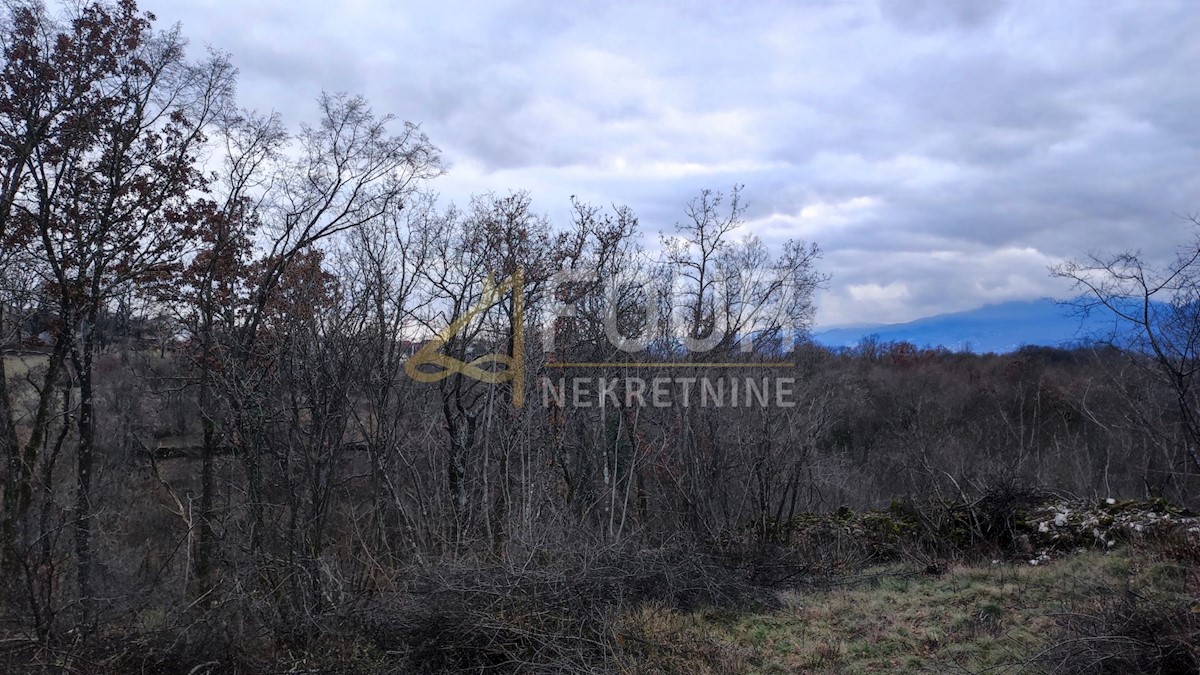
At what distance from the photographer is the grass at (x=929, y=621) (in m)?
5.38

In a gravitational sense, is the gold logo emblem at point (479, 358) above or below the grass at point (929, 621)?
above

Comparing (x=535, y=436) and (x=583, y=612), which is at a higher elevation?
(x=535, y=436)

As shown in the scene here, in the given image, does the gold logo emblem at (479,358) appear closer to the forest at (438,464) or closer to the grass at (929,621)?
the forest at (438,464)

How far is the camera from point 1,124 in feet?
33.9

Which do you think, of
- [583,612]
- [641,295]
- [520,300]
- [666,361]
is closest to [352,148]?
[520,300]

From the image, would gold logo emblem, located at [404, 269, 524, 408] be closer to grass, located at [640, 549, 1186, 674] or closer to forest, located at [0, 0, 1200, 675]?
forest, located at [0, 0, 1200, 675]

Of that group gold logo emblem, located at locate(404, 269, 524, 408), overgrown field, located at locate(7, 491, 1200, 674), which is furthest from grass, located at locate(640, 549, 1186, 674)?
gold logo emblem, located at locate(404, 269, 524, 408)

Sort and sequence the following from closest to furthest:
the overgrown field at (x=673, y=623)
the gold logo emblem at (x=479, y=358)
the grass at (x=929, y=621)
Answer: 1. the overgrown field at (x=673, y=623)
2. the grass at (x=929, y=621)
3. the gold logo emblem at (x=479, y=358)

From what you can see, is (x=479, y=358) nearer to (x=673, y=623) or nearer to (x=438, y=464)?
(x=438, y=464)

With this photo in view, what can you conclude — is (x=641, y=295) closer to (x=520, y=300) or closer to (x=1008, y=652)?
(x=520, y=300)

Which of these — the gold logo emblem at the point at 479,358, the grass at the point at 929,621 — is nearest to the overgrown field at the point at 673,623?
the grass at the point at 929,621

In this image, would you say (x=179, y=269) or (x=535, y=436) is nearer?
(x=535, y=436)

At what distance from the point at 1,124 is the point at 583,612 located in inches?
425

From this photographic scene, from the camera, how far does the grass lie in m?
5.38
